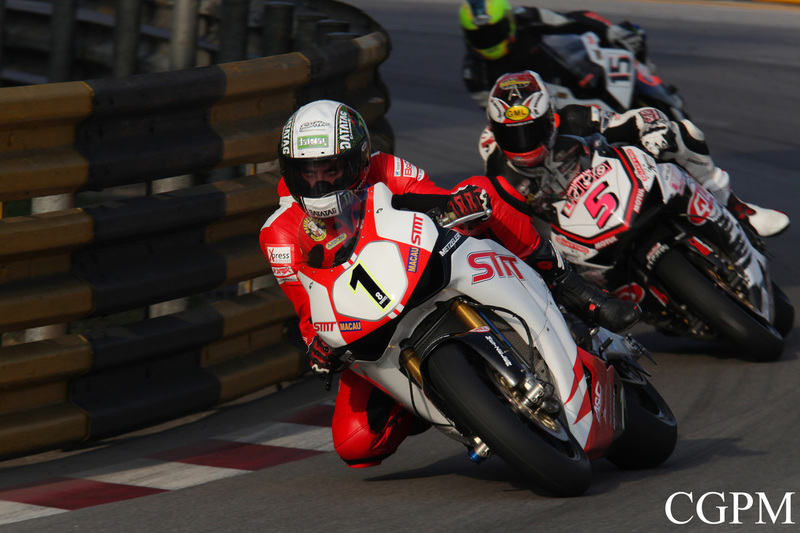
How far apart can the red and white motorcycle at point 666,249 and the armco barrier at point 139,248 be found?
60.0 inches

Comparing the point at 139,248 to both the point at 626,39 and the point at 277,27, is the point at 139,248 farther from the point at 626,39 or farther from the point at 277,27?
the point at 626,39

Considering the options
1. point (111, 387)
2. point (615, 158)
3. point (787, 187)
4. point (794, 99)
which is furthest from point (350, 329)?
point (794, 99)

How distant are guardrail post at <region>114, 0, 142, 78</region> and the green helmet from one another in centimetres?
289

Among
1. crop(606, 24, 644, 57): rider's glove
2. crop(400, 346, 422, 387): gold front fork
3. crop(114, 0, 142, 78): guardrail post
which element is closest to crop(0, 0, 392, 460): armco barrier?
crop(114, 0, 142, 78): guardrail post

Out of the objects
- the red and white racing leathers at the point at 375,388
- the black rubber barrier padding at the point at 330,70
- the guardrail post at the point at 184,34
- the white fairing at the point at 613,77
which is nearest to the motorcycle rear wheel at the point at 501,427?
the red and white racing leathers at the point at 375,388

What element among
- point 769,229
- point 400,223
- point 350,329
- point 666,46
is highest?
point 400,223

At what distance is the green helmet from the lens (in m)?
8.73

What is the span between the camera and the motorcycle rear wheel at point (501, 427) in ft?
12.6

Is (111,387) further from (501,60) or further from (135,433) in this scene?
(501,60)

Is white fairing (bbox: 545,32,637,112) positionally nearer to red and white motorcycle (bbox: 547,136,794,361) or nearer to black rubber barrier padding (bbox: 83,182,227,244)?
red and white motorcycle (bbox: 547,136,794,361)

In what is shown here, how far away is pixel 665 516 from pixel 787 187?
7194 mm

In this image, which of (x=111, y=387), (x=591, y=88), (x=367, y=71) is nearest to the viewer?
(x=111, y=387)

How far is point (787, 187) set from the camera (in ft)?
34.3

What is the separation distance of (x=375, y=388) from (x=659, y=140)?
2.69m
